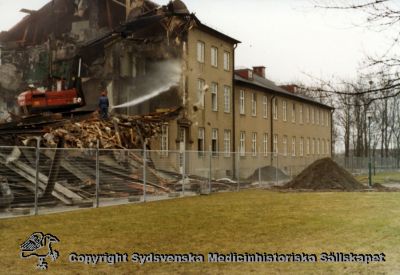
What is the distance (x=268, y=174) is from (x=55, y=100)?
45.1 feet

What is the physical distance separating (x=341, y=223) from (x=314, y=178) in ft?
58.5

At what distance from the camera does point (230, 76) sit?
42531 mm

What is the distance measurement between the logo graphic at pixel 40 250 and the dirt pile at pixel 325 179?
21.8 m

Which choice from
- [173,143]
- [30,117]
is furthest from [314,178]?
[30,117]

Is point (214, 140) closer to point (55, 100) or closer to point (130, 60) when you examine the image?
point (130, 60)

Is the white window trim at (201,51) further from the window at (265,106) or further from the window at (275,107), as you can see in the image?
the window at (275,107)

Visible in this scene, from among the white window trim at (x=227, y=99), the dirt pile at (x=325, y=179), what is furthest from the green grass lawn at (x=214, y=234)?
the white window trim at (x=227, y=99)

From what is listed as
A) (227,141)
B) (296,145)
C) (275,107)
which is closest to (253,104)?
(275,107)

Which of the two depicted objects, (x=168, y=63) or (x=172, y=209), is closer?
(x=172, y=209)

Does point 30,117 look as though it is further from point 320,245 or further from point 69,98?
point 320,245

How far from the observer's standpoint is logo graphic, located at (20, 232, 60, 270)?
9.05 meters

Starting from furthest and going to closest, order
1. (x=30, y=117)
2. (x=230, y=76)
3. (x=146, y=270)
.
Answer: (x=230, y=76)
(x=30, y=117)
(x=146, y=270)

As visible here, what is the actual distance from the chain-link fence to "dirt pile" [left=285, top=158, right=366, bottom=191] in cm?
364

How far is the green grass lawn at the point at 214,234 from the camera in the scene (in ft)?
27.9
